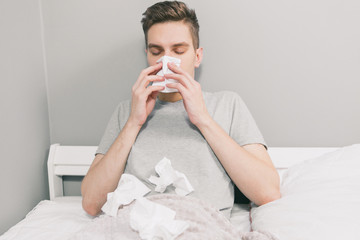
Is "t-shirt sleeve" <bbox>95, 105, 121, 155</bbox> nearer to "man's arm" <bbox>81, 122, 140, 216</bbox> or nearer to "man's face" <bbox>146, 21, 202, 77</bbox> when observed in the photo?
"man's arm" <bbox>81, 122, 140, 216</bbox>

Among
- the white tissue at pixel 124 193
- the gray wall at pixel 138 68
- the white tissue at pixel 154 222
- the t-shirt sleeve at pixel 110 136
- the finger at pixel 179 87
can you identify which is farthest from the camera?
the gray wall at pixel 138 68

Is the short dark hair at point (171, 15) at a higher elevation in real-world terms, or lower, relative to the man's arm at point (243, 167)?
higher

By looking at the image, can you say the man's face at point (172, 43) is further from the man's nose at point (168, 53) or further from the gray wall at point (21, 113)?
the gray wall at point (21, 113)

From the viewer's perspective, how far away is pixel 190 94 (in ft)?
2.85

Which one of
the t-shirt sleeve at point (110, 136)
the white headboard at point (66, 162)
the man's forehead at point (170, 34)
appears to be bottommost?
the white headboard at point (66, 162)

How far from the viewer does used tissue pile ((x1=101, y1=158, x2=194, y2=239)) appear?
0.64 m

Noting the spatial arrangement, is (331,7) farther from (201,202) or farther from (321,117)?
(201,202)

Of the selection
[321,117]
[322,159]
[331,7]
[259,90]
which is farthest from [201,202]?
[331,7]

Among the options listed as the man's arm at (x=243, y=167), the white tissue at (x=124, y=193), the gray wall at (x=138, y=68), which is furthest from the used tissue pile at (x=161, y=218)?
the gray wall at (x=138, y=68)

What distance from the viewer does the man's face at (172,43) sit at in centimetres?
93

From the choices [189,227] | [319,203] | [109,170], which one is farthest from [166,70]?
[319,203]

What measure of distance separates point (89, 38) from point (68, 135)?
495 mm

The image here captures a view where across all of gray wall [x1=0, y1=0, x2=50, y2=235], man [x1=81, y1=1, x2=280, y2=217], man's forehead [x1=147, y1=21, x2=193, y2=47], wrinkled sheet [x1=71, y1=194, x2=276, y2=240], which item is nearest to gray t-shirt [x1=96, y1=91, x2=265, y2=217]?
man [x1=81, y1=1, x2=280, y2=217]

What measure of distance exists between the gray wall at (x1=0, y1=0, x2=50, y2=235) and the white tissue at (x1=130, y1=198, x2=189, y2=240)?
0.68 meters
